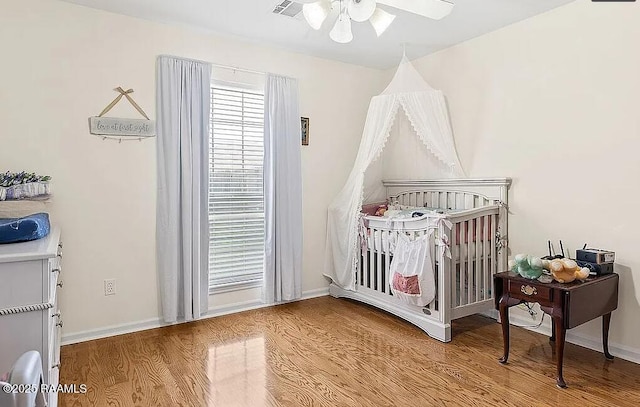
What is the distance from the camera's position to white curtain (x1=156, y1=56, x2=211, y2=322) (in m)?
3.13

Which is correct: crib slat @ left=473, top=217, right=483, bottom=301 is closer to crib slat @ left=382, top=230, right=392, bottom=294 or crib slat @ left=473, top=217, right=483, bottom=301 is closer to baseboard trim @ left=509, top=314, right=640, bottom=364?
baseboard trim @ left=509, top=314, right=640, bottom=364

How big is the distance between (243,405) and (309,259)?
198 cm

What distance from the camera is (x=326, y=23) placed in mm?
3172

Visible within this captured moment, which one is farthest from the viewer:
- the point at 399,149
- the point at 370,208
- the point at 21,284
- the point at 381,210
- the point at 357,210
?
the point at 399,149

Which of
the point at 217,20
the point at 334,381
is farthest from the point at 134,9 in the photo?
the point at 334,381

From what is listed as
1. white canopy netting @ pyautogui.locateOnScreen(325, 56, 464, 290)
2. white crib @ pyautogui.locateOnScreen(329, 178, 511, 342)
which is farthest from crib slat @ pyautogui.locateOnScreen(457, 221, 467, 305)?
white canopy netting @ pyautogui.locateOnScreen(325, 56, 464, 290)

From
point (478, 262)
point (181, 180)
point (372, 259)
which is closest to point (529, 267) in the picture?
point (478, 262)

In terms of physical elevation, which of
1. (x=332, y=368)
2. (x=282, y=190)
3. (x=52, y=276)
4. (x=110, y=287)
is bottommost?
(x=332, y=368)

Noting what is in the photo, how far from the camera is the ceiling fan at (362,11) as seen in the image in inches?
89.6

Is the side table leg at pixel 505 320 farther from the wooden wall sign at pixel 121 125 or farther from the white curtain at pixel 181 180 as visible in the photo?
the wooden wall sign at pixel 121 125

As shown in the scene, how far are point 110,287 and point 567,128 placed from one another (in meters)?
3.54

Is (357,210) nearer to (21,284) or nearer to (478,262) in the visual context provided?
(478,262)

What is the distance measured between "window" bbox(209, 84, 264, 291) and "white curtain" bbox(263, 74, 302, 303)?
0.31 ft

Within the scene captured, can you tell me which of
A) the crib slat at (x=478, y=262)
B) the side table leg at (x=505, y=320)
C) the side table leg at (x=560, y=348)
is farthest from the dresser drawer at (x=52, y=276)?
the crib slat at (x=478, y=262)
